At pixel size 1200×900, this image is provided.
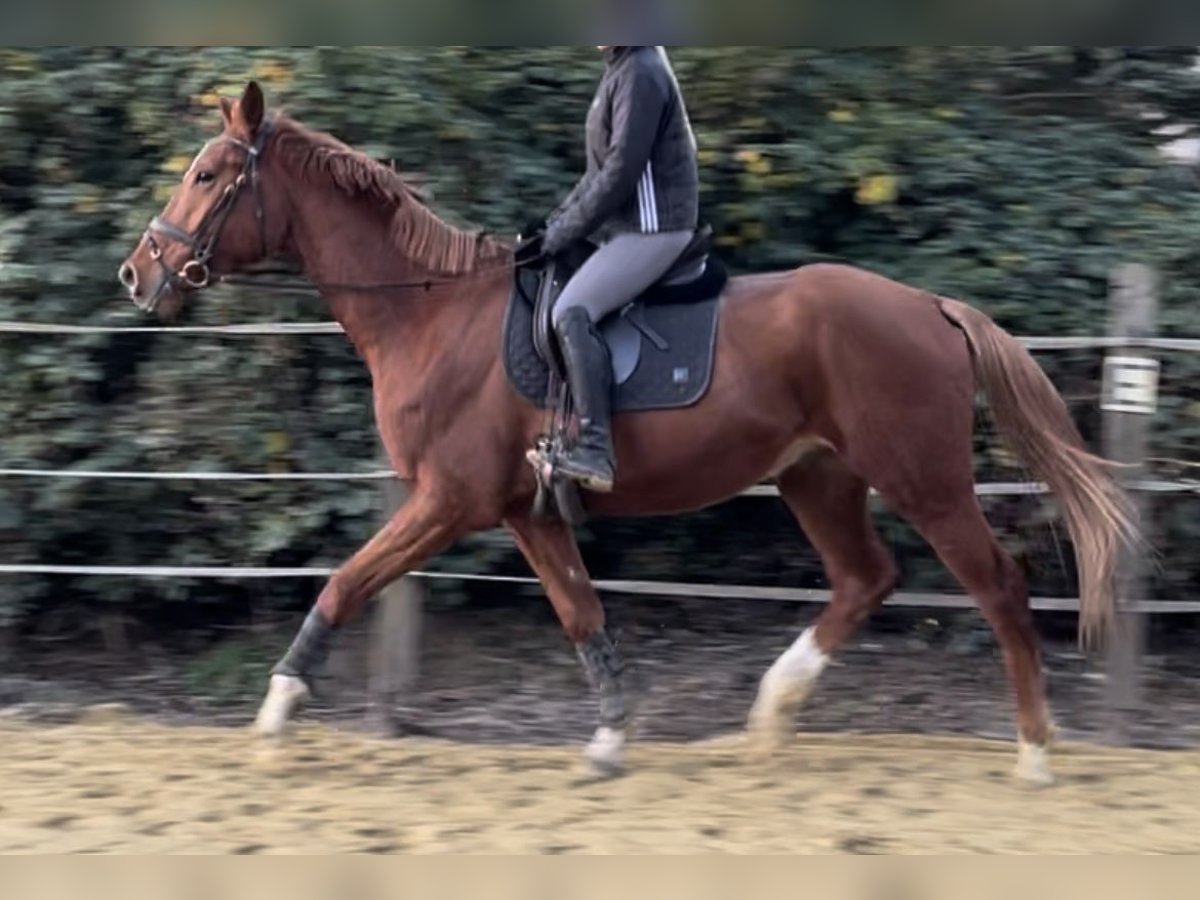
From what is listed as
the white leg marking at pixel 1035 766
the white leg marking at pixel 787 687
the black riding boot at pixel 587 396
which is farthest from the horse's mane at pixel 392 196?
the white leg marking at pixel 1035 766

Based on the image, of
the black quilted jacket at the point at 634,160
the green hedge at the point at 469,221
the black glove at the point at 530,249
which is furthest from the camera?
the green hedge at the point at 469,221

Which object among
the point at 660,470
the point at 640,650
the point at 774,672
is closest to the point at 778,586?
the point at 640,650

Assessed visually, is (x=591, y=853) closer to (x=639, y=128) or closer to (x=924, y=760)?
(x=924, y=760)

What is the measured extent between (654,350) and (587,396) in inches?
13.8

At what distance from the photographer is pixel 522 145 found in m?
7.23

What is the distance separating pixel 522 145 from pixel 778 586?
2.47 metres

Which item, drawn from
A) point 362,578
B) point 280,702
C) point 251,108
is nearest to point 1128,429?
point 362,578

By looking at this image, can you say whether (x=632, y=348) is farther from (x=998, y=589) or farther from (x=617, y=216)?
(x=998, y=589)

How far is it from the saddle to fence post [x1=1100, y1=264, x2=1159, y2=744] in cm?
176

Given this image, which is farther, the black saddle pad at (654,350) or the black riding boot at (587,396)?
the black saddle pad at (654,350)

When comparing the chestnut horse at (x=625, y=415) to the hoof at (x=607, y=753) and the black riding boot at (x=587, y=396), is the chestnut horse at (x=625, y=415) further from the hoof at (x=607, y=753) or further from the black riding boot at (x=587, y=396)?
the black riding boot at (x=587, y=396)

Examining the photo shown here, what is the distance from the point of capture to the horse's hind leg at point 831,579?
5891mm

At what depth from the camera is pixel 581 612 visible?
5781 millimetres

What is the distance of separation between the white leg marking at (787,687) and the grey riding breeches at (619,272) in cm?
154
